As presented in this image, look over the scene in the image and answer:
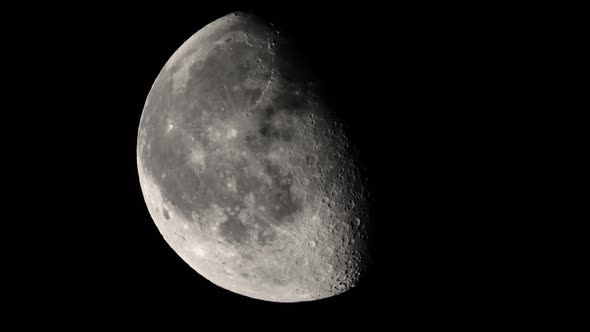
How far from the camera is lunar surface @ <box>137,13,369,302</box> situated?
336 cm

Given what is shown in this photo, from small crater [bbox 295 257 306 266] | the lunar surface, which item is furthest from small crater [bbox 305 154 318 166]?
small crater [bbox 295 257 306 266]

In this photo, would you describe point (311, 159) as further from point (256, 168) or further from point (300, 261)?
point (300, 261)

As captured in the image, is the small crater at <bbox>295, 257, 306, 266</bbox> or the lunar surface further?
the small crater at <bbox>295, 257, 306, 266</bbox>

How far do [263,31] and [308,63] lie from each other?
48 cm

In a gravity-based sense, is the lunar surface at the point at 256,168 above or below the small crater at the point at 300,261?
above

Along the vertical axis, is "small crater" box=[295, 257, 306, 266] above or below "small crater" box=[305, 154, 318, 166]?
below

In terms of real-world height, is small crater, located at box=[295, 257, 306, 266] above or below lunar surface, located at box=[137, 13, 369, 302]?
below

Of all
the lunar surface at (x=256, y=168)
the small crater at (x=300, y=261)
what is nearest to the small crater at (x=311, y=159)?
A: the lunar surface at (x=256, y=168)

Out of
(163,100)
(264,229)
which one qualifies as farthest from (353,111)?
(163,100)

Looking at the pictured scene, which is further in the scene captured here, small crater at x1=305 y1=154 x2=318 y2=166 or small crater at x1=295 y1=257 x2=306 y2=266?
small crater at x1=295 y1=257 x2=306 y2=266

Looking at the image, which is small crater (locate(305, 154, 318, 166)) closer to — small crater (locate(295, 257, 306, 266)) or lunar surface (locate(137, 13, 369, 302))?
lunar surface (locate(137, 13, 369, 302))

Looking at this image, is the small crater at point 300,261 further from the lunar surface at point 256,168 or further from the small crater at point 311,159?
the small crater at point 311,159

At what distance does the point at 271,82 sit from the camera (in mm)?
3439

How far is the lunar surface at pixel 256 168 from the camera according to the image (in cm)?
336
